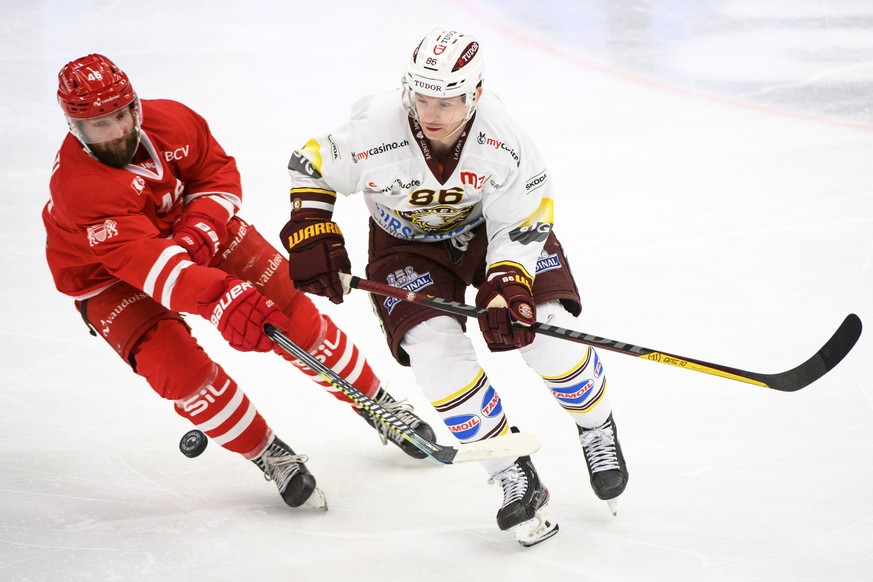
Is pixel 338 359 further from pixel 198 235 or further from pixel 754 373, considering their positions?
pixel 754 373

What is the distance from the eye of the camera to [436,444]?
2.58 m

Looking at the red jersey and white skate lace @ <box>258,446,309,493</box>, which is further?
white skate lace @ <box>258,446,309,493</box>

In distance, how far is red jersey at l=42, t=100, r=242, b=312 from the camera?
100 inches

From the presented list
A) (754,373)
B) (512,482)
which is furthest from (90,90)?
(754,373)

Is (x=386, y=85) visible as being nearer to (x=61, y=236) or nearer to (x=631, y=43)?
(x=631, y=43)

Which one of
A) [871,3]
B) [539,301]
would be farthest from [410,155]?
[871,3]

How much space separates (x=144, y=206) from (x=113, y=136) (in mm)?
205

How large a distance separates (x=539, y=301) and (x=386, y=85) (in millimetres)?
3302

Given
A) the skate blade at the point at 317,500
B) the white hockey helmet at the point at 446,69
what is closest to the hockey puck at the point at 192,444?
the skate blade at the point at 317,500

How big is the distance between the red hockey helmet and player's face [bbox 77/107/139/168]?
0.02 m

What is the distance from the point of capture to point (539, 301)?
8.43 feet

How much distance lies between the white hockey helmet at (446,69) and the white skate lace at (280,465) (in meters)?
1.07

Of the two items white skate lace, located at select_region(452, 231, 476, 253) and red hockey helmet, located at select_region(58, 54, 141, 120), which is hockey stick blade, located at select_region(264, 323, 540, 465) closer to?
white skate lace, located at select_region(452, 231, 476, 253)

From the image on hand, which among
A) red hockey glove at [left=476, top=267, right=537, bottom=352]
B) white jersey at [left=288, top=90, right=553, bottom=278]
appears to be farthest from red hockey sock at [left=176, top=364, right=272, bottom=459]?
red hockey glove at [left=476, top=267, right=537, bottom=352]
